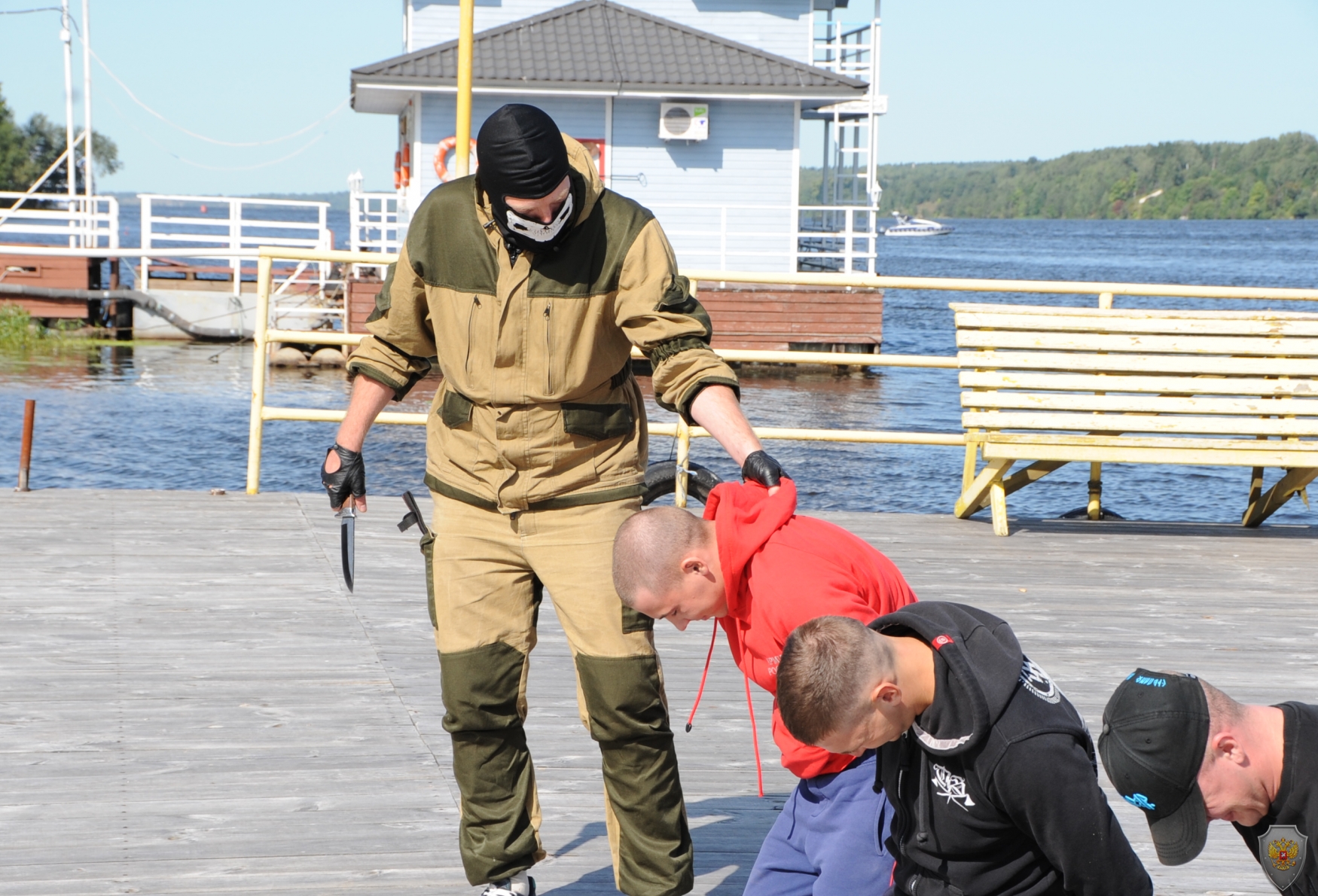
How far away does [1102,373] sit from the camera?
725 centimetres

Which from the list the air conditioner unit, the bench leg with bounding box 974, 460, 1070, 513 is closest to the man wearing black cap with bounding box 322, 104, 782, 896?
the bench leg with bounding box 974, 460, 1070, 513

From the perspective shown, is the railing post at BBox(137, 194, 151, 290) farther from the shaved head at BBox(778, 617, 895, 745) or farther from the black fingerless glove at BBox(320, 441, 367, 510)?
the shaved head at BBox(778, 617, 895, 745)

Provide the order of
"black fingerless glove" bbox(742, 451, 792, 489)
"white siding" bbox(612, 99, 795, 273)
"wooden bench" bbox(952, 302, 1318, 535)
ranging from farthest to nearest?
"white siding" bbox(612, 99, 795, 273), "wooden bench" bbox(952, 302, 1318, 535), "black fingerless glove" bbox(742, 451, 792, 489)

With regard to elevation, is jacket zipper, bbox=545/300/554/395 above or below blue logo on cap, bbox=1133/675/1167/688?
above

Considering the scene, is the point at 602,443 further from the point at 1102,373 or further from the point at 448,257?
the point at 1102,373

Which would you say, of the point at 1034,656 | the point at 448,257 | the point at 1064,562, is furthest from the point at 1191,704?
the point at 1064,562

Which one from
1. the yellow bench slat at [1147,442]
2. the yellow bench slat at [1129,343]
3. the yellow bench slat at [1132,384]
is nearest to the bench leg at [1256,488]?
the yellow bench slat at [1147,442]

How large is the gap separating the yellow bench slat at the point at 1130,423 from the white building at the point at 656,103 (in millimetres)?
16319

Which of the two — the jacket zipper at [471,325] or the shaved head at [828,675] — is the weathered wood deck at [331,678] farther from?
the shaved head at [828,675]

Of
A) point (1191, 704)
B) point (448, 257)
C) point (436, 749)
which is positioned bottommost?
point (436, 749)

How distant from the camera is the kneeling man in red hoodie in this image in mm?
2529

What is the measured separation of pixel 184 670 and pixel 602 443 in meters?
2.27

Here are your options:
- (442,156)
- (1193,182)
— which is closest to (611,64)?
(442,156)

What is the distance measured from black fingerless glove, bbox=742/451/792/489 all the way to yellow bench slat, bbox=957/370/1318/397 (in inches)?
175
